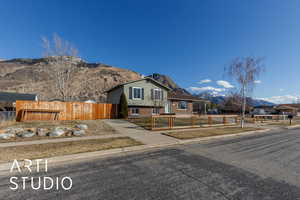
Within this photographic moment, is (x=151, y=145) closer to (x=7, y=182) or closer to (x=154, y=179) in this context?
(x=154, y=179)

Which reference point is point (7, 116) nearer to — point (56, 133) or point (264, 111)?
point (56, 133)

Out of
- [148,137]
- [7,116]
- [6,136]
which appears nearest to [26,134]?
[6,136]

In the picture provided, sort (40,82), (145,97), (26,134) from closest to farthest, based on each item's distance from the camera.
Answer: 1. (26,134)
2. (145,97)
3. (40,82)

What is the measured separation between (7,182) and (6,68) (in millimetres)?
140282

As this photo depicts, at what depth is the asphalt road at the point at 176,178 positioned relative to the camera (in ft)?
9.34

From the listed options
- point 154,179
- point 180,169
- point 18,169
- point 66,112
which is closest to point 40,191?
point 18,169

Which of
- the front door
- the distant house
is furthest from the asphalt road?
the distant house

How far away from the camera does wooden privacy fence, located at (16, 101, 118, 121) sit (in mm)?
14106

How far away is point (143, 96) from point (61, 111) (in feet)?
37.4

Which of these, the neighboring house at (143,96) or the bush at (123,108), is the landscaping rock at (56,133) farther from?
the neighboring house at (143,96)

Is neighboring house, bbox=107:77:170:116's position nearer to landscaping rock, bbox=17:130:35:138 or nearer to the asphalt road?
landscaping rock, bbox=17:130:35:138

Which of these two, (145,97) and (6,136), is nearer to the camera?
(6,136)

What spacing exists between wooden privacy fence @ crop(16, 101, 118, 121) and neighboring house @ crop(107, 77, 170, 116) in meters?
2.76

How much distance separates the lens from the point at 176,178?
11.8 feet
